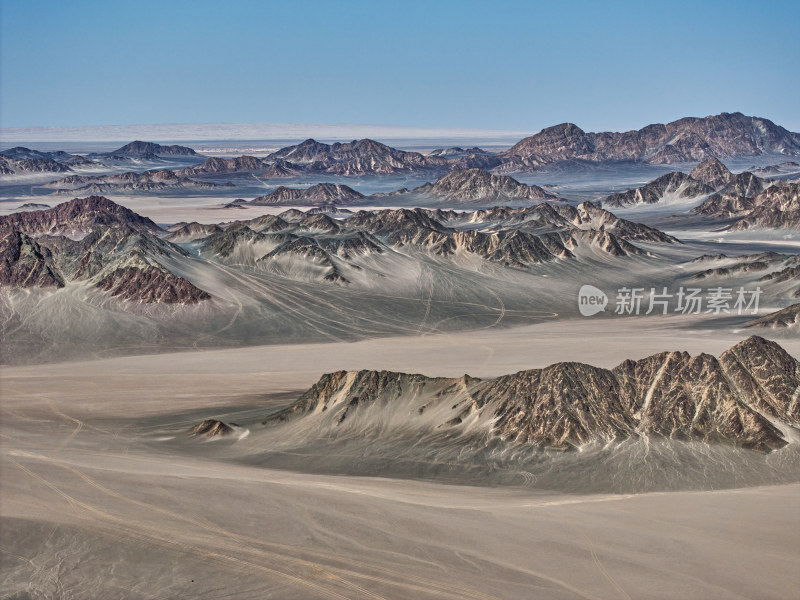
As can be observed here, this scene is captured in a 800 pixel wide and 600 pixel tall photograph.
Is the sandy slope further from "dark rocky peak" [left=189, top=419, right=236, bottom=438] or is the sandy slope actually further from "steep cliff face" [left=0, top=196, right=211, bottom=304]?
"steep cliff face" [left=0, top=196, right=211, bottom=304]

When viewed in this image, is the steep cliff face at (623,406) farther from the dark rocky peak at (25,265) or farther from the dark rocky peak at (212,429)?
the dark rocky peak at (25,265)

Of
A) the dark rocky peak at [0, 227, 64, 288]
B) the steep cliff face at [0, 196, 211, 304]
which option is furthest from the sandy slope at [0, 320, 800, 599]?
the dark rocky peak at [0, 227, 64, 288]

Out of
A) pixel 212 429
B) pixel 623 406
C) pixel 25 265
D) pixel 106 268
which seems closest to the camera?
pixel 623 406

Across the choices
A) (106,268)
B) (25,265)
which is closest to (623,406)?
(106,268)

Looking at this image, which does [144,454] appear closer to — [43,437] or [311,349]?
[43,437]

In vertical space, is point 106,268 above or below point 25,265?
below

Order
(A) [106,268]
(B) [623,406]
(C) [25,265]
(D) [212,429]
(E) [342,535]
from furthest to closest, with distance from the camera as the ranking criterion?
1. (A) [106,268]
2. (C) [25,265]
3. (D) [212,429]
4. (B) [623,406]
5. (E) [342,535]

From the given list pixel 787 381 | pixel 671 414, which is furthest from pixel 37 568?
pixel 787 381

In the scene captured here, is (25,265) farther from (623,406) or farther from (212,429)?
(623,406)
